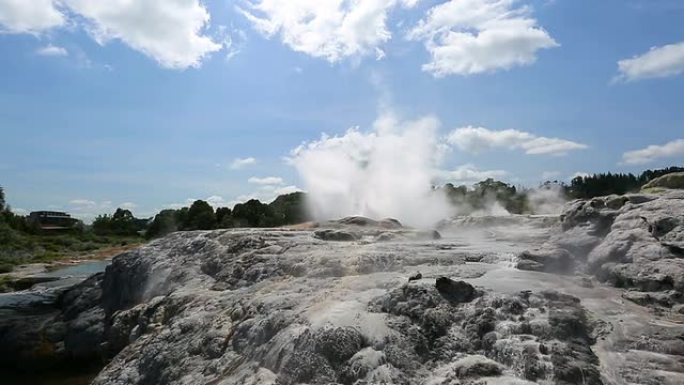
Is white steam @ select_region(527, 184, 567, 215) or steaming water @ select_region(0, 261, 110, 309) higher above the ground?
white steam @ select_region(527, 184, 567, 215)

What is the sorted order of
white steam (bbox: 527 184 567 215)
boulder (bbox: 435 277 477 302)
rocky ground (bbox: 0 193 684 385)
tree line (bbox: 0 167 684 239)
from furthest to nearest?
tree line (bbox: 0 167 684 239) → white steam (bbox: 527 184 567 215) → boulder (bbox: 435 277 477 302) → rocky ground (bbox: 0 193 684 385)

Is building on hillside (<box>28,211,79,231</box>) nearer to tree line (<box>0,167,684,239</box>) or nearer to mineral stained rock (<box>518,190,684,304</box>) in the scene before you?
tree line (<box>0,167,684,239</box>)

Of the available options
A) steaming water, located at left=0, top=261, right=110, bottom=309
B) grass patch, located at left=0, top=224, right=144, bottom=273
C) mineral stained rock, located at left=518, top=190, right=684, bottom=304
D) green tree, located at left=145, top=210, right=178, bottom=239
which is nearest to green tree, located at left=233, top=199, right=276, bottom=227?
steaming water, located at left=0, top=261, right=110, bottom=309

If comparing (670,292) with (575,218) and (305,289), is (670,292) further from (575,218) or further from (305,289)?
(305,289)

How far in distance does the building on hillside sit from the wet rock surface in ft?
359

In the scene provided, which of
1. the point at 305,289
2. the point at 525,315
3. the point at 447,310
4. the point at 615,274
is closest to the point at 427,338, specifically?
the point at 447,310

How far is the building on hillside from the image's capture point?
11650cm

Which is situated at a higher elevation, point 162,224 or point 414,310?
point 162,224

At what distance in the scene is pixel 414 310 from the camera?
9.95 m

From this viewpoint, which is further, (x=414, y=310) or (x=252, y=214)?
(x=252, y=214)

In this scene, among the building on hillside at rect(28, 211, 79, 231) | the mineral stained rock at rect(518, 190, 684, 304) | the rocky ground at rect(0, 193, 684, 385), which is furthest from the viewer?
the building on hillside at rect(28, 211, 79, 231)

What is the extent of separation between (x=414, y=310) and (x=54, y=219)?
136477 millimetres

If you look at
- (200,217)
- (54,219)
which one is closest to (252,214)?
(200,217)

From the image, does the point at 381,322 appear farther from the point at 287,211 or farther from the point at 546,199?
the point at 287,211
